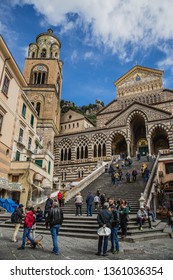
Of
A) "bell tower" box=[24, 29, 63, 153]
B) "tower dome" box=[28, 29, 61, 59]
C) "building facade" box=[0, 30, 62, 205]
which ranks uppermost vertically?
"tower dome" box=[28, 29, 61, 59]

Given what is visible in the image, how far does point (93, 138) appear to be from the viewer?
32781mm

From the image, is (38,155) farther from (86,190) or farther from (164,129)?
(164,129)

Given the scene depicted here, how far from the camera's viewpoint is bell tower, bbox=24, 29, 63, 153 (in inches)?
1366

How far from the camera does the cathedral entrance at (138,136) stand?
107 ft

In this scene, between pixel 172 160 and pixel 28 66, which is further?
pixel 28 66

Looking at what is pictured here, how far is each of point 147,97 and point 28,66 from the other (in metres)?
24.3

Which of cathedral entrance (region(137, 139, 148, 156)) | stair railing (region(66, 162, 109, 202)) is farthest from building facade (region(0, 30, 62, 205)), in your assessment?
cathedral entrance (region(137, 139, 148, 156))

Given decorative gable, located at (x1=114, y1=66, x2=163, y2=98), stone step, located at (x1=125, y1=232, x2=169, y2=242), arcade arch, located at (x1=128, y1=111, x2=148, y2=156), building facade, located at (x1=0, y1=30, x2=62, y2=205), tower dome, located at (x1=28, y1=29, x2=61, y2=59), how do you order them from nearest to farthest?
stone step, located at (x1=125, y1=232, x2=169, y2=242)
building facade, located at (x1=0, y1=30, x2=62, y2=205)
arcade arch, located at (x1=128, y1=111, x2=148, y2=156)
decorative gable, located at (x1=114, y1=66, x2=163, y2=98)
tower dome, located at (x1=28, y1=29, x2=61, y2=59)

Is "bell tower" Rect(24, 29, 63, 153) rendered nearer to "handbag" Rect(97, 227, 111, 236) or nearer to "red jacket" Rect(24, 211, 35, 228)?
"red jacket" Rect(24, 211, 35, 228)

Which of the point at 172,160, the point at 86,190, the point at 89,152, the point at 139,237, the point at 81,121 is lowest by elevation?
the point at 139,237

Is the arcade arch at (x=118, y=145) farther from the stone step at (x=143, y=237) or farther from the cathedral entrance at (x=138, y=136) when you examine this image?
the stone step at (x=143, y=237)

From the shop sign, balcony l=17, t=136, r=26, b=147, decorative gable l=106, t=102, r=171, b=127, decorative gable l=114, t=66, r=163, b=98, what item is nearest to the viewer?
the shop sign
